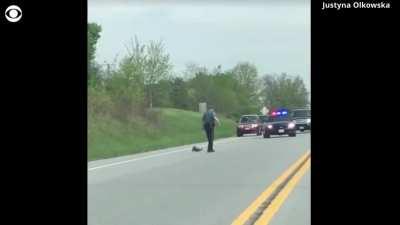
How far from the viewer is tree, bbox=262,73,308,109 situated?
102 metres

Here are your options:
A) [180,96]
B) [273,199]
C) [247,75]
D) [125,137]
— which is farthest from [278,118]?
[247,75]

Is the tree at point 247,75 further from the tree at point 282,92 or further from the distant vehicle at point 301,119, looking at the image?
the distant vehicle at point 301,119

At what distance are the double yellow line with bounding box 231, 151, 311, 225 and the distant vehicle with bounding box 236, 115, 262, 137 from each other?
3369cm

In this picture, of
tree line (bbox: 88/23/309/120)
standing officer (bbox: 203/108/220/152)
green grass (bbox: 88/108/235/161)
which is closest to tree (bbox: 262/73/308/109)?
tree line (bbox: 88/23/309/120)

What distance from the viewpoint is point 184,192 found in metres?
11.8

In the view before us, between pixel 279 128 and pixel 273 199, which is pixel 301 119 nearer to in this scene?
pixel 279 128

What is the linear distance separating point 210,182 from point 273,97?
9888 cm

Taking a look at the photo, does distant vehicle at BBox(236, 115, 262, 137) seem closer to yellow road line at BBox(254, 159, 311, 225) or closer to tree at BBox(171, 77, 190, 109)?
yellow road line at BBox(254, 159, 311, 225)

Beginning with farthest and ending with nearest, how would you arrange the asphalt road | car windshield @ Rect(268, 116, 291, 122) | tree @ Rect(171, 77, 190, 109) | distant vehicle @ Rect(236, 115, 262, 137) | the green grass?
1. tree @ Rect(171, 77, 190, 109)
2. distant vehicle @ Rect(236, 115, 262, 137)
3. car windshield @ Rect(268, 116, 291, 122)
4. the green grass
5. the asphalt road

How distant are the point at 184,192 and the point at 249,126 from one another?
39035 mm

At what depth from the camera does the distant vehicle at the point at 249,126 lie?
166ft
